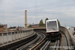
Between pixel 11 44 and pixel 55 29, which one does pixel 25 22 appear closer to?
pixel 55 29

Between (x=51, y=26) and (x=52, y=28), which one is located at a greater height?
(x=51, y=26)

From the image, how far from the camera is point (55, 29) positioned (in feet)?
79.3

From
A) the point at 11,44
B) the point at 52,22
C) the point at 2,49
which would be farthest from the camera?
the point at 52,22

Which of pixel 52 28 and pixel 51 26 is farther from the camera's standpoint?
pixel 52 28

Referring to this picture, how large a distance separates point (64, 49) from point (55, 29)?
29.6ft

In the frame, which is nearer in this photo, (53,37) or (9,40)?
(9,40)

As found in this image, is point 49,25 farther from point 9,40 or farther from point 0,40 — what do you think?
point 0,40

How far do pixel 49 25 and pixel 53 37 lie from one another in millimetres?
2875

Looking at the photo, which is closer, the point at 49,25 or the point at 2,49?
the point at 2,49

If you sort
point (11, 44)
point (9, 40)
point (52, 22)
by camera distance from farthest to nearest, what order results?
point (52, 22) → point (9, 40) → point (11, 44)

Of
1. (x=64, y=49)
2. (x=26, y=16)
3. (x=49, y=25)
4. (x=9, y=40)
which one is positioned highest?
(x=26, y=16)

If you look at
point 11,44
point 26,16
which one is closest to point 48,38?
point 11,44

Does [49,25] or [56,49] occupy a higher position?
[49,25]

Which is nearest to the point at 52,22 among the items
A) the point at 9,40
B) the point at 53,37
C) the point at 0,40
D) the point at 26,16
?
the point at 53,37
